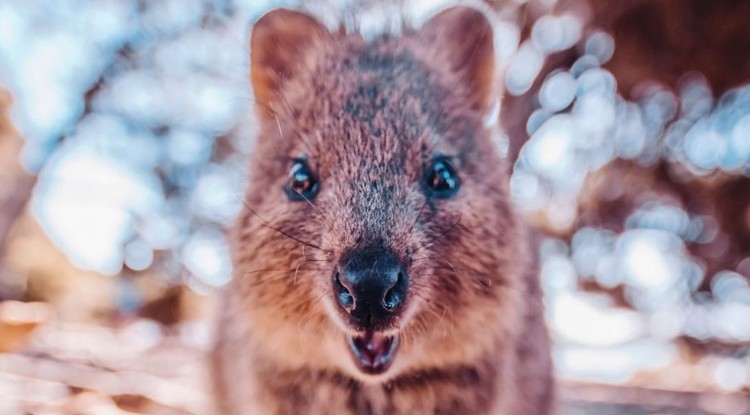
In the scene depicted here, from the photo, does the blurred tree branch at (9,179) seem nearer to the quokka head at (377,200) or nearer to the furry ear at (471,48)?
the quokka head at (377,200)

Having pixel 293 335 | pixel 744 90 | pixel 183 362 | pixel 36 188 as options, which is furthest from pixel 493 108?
pixel 36 188

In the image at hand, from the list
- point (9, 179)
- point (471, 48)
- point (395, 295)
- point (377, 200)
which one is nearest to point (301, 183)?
point (377, 200)

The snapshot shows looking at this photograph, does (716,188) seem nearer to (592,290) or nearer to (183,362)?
(592,290)

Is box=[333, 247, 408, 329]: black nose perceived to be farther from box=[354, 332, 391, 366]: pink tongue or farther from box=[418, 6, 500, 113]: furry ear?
box=[418, 6, 500, 113]: furry ear

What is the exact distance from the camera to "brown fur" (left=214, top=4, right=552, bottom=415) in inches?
87.7

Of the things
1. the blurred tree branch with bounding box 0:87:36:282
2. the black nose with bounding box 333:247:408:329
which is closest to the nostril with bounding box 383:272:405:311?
the black nose with bounding box 333:247:408:329

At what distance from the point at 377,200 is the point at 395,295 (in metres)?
0.36

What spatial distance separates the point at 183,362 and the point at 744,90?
560 cm

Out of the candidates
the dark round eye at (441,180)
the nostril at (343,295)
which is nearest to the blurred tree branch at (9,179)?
the dark round eye at (441,180)

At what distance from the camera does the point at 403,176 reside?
2289 millimetres

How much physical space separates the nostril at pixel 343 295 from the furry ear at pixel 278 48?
1258 millimetres

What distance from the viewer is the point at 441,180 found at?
2465 mm

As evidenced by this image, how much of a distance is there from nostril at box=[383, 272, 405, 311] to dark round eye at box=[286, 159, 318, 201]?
2.10 feet

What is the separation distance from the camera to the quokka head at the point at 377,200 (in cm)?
205
